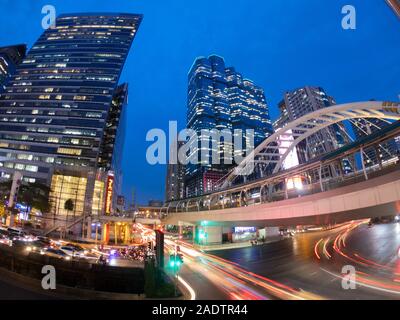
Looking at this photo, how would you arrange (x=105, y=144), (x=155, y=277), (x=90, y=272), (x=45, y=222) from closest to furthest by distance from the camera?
(x=155, y=277), (x=90, y=272), (x=45, y=222), (x=105, y=144)

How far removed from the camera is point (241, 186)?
36.2 m

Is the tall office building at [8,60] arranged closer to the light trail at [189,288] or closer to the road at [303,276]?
the light trail at [189,288]

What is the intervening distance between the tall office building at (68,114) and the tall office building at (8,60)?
40.0 metres

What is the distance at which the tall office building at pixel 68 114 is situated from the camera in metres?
89.7

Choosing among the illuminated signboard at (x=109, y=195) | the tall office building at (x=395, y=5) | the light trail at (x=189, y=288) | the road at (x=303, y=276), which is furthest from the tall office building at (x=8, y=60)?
the tall office building at (x=395, y=5)

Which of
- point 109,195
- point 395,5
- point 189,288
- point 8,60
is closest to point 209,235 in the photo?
point 189,288

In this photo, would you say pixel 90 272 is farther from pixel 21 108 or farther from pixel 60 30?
pixel 60 30

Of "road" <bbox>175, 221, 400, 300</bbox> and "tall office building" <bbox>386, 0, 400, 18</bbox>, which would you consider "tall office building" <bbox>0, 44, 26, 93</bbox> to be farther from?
"tall office building" <bbox>386, 0, 400, 18</bbox>

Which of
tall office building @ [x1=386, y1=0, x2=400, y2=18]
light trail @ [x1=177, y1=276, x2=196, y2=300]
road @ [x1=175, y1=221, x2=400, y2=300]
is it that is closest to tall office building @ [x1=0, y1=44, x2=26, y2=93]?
light trail @ [x1=177, y1=276, x2=196, y2=300]

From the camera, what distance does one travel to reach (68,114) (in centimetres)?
10762

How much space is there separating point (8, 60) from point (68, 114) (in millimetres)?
100236

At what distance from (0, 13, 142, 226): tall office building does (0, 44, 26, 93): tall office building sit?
1576 inches
